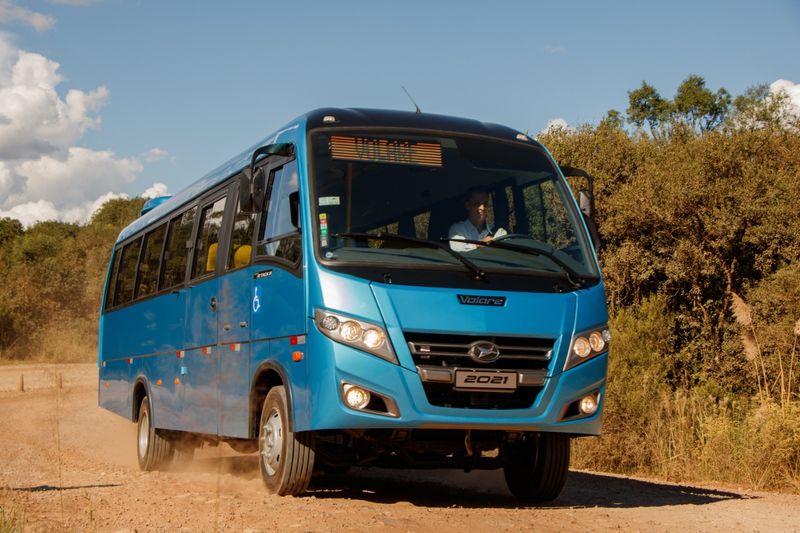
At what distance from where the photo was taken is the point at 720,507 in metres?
9.38

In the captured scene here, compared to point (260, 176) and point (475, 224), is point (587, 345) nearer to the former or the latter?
point (475, 224)

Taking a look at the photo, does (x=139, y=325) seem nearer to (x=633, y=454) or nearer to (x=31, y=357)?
(x=633, y=454)

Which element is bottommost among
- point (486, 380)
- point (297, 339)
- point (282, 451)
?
point (282, 451)

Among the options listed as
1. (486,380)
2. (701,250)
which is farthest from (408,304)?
(701,250)

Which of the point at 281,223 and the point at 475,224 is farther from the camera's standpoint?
the point at 281,223

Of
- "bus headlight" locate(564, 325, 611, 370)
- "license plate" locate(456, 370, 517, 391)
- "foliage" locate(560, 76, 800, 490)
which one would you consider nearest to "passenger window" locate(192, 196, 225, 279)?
"license plate" locate(456, 370, 517, 391)

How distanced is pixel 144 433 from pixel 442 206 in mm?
7215

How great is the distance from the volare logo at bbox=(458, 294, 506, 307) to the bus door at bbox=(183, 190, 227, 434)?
3.53m

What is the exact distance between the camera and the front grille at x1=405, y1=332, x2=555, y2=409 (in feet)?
26.3

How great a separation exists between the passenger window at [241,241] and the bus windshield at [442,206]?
143 cm

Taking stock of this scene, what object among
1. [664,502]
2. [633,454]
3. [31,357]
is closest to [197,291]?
[664,502]

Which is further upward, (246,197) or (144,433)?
(246,197)

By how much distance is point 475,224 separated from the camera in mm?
9000

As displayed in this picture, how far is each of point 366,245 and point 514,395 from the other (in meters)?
1.60
